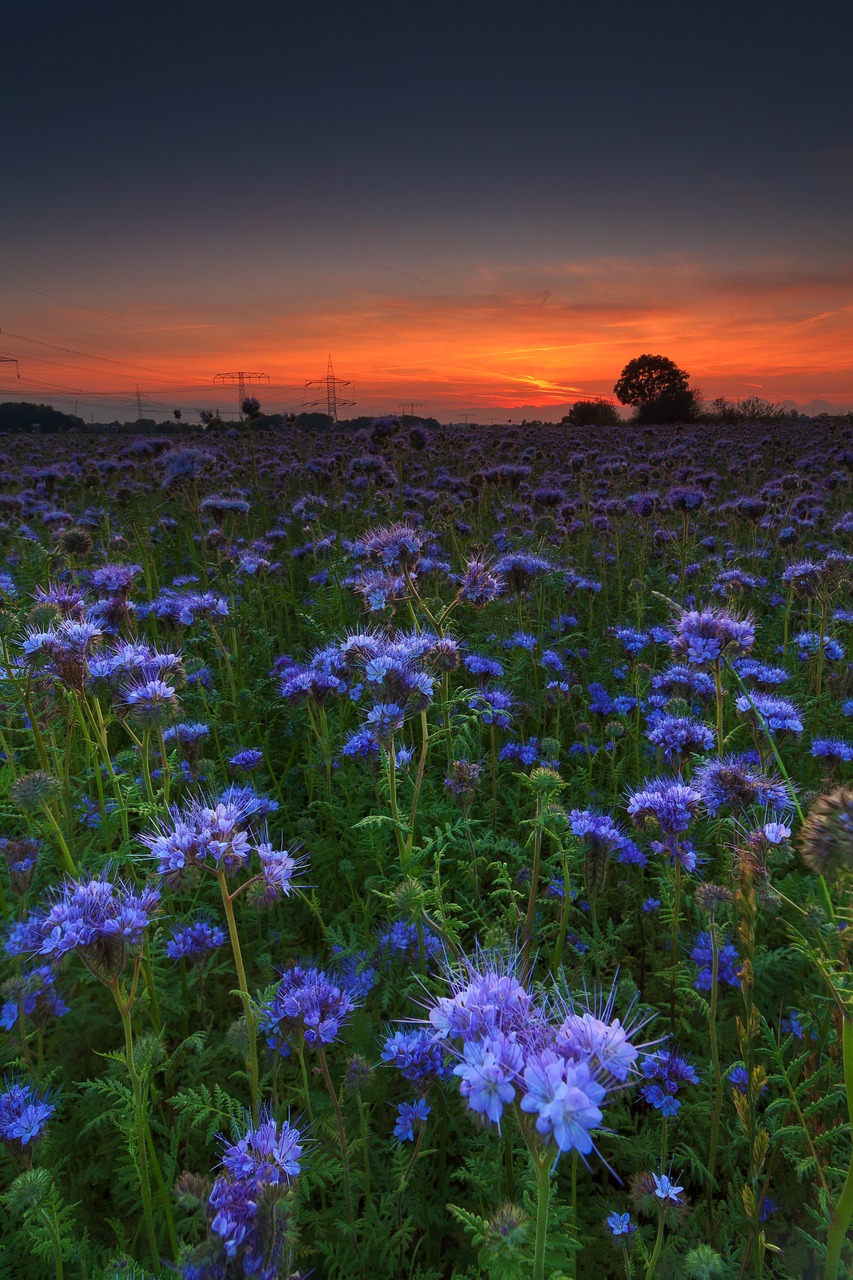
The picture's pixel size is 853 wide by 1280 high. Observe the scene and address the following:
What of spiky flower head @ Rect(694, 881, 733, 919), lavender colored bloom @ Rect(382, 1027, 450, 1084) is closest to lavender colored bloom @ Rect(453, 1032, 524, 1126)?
lavender colored bloom @ Rect(382, 1027, 450, 1084)

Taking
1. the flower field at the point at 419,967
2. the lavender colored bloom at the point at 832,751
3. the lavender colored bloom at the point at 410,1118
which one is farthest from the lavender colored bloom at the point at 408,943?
the lavender colored bloom at the point at 832,751

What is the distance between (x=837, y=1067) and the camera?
7.32ft

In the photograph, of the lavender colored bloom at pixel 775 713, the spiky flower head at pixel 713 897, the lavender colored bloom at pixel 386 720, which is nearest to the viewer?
the spiky flower head at pixel 713 897

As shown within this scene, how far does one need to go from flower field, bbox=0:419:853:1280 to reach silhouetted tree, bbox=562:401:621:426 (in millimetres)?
39029

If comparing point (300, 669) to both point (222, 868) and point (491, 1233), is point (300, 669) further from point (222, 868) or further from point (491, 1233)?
point (491, 1233)

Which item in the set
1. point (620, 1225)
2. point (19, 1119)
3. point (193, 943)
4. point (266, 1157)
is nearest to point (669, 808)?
point (620, 1225)

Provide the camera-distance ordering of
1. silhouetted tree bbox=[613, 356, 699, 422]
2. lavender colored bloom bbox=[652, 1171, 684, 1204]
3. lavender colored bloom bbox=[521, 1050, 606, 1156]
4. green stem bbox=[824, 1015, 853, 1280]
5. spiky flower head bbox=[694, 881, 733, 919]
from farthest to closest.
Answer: silhouetted tree bbox=[613, 356, 699, 422] < spiky flower head bbox=[694, 881, 733, 919] < lavender colored bloom bbox=[652, 1171, 684, 1204] < green stem bbox=[824, 1015, 853, 1280] < lavender colored bloom bbox=[521, 1050, 606, 1156]

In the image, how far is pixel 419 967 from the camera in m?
2.65

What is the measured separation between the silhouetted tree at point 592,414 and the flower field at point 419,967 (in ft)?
128

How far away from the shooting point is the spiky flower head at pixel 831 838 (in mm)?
1169

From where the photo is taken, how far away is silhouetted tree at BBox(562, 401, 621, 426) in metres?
41.2

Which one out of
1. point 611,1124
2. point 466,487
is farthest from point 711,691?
point 466,487

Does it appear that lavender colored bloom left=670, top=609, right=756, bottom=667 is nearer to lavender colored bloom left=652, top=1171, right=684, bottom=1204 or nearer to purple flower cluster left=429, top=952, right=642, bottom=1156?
lavender colored bloom left=652, top=1171, right=684, bottom=1204

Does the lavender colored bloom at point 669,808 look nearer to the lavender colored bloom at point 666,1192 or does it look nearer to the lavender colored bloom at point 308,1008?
the lavender colored bloom at point 666,1192
